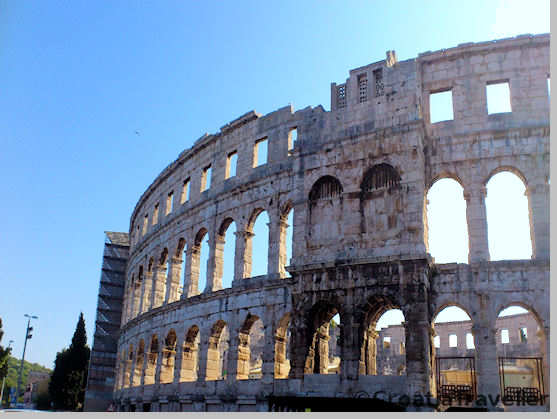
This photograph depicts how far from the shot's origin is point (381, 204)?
1806 cm

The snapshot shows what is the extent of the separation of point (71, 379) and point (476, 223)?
38.3m

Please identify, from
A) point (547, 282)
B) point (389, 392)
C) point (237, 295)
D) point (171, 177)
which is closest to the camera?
point (389, 392)

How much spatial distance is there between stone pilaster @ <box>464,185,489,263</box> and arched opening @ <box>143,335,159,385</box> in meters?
15.4

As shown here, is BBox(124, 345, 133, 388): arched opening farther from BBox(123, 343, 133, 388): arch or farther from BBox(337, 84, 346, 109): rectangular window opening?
BBox(337, 84, 346, 109): rectangular window opening

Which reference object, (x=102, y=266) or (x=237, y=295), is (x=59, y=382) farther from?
(x=237, y=295)

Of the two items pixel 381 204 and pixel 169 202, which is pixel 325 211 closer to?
pixel 381 204

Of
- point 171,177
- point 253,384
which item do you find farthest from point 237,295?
point 171,177

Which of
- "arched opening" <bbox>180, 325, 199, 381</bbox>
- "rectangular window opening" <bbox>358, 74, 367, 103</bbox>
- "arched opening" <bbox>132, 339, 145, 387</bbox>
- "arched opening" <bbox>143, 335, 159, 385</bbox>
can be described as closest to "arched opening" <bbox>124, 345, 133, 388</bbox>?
"arched opening" <bbox>132, 339, 145, 387</bbox>

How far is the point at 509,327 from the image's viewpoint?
34844 millimetres

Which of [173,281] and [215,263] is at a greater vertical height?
[215,263]

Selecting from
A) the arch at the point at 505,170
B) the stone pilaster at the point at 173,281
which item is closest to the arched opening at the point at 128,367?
the stone pilaster at the point at 173,281

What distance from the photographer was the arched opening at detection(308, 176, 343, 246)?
18.5 metres

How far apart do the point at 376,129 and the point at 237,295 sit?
8.21 metres

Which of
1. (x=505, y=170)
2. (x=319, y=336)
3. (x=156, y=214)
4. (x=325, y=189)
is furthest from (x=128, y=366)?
(x=505, y=170)
